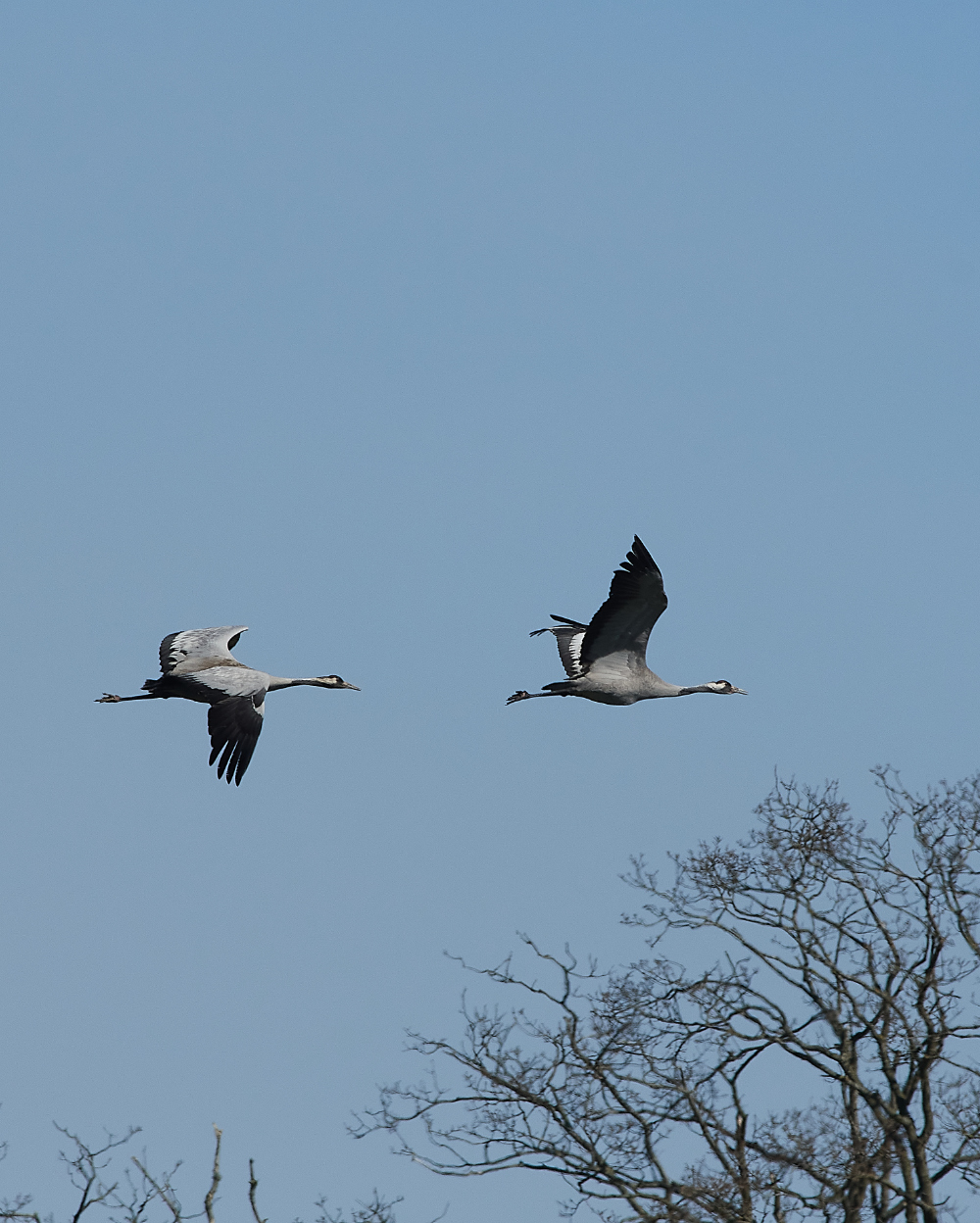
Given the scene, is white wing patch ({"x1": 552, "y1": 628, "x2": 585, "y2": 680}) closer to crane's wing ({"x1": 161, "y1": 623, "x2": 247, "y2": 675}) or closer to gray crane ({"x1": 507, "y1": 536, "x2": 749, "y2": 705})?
gray crane ({"x1": 507, "y1": 536, "x2": 749, "y2": 705})

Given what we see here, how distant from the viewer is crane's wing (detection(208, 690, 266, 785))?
794 inches

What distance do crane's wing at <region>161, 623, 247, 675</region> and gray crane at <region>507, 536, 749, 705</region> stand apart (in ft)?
13.9

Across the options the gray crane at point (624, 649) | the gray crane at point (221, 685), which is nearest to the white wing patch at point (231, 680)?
the gray crane at point (221, 685)

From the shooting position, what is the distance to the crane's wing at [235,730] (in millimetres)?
20156

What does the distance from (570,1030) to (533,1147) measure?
136cm

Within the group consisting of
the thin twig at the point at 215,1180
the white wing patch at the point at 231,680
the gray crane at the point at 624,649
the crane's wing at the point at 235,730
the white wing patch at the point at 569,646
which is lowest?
the thin twig at the point at 215,1180

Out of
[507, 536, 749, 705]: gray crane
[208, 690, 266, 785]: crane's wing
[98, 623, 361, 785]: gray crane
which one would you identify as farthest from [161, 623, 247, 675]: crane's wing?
[507, 536, 749, 705]: gray crane

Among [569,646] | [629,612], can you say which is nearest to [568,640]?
[569,646]

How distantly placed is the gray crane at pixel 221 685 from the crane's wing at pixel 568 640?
300 cm

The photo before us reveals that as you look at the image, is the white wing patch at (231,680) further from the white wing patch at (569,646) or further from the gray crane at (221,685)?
the white wing patch at (569,646)

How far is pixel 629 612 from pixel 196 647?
21.0 ft

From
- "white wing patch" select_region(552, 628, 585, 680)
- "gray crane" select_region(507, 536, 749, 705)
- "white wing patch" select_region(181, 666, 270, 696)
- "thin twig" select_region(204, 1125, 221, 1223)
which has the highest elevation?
"white wing patch" select_region(552, 628, 585, 680)

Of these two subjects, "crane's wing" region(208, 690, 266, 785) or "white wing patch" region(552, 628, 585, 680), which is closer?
"crane's wing" region(208, 690, 266, 785)

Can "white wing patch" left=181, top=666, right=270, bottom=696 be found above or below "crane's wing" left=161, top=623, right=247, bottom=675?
below
